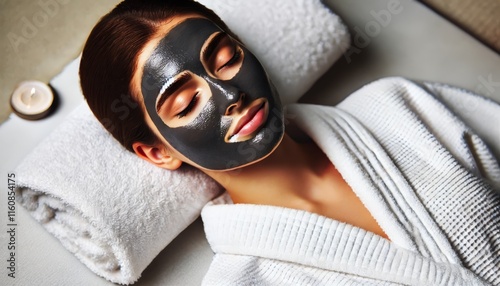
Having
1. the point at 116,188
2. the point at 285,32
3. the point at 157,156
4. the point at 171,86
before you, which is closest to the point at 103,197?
the point at 116,188

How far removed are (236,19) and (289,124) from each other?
10.3 inches

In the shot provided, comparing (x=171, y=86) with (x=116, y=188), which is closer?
(x=171, y=86)

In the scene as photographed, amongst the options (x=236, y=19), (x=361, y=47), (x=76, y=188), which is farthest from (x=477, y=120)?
(x=76, y=188)

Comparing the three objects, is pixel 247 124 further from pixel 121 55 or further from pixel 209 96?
pixel 121 55

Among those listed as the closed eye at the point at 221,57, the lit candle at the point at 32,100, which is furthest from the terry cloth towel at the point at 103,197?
the closed eye at the point at 221,57

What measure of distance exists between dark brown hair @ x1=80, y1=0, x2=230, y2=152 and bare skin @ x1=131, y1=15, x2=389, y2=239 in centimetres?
8

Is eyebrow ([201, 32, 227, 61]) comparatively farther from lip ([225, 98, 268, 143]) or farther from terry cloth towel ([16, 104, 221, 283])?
terry cloth towel ([16, 104, 221, 283])

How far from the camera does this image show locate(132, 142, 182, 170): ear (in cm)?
106

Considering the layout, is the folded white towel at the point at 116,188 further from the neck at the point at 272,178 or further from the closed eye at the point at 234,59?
the closed eye at the point at 234,59

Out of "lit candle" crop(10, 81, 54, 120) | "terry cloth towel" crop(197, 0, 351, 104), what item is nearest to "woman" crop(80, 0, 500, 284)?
"terry cloth towel" crop(197, 0, 351, 104)

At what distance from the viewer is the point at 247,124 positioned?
0.94 m

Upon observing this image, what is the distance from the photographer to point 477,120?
1.21 m

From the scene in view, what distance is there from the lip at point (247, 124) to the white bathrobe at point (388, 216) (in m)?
0.17

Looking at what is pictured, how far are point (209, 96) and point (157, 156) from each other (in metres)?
0.21
